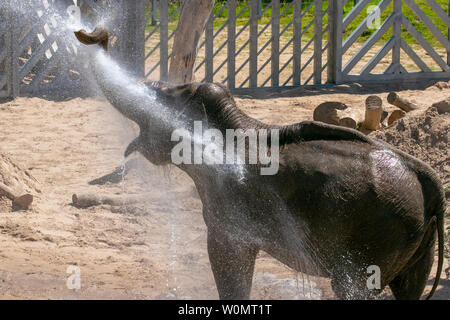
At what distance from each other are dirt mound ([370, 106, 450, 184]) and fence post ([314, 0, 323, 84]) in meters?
4.49

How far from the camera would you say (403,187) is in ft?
13.4

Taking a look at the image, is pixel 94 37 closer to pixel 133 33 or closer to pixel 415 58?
pixel 133 33

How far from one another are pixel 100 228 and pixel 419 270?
3.28 metres

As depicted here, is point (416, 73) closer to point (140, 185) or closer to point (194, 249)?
point (140, 185)

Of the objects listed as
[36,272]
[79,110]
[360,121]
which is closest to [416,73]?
[360,121]

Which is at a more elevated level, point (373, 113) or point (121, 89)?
point (373, 113)

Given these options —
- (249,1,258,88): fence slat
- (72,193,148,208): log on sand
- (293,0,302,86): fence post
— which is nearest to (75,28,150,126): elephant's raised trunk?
(72,193,148,208): log on sand

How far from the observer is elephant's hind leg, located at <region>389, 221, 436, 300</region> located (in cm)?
432

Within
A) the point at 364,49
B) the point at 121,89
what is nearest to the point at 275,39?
the point at 364,49

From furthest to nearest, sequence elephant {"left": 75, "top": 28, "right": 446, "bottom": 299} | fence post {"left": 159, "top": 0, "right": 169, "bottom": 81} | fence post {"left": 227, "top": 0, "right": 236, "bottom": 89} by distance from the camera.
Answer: fence post {"left": 227, "top": 0, "right": 236, "bottom": 89} < fence post {"left": 159, "top": 0, "right": 169, "bottom": 81} < elephant {"left": 75, "top": 28, "right": 446, "bottom": 299}

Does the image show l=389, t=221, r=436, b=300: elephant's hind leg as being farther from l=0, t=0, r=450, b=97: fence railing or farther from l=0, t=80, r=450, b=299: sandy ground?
l=0, t=0, r=450, b=97: fence railing

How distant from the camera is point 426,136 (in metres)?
7.74

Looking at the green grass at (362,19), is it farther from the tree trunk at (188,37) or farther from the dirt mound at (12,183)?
the dirt mound at (12,183)
